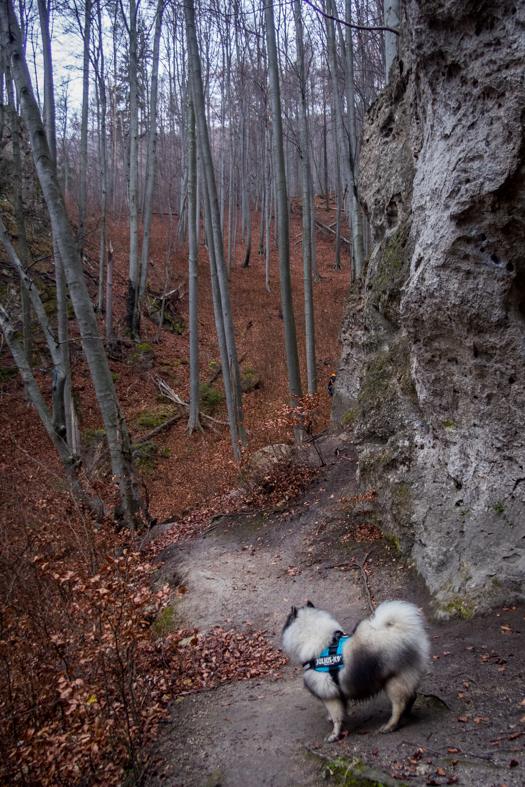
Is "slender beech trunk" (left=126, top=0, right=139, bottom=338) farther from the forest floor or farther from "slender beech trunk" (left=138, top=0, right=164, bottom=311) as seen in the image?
the forest floor

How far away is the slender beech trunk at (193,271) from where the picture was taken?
13062 mm

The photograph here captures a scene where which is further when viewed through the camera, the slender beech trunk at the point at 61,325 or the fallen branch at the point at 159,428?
the fallen branch at the point at 159,428

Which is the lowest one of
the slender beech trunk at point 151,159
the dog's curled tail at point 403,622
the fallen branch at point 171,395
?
the dog's curled tail at point 403,622

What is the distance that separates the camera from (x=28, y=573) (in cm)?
552

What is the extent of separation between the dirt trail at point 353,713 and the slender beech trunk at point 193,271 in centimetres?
894

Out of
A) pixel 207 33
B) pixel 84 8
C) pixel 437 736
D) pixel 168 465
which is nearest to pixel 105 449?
pixel 168 465

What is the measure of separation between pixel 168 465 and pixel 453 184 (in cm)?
1123

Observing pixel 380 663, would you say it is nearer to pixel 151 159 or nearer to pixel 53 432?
pixel 53 432

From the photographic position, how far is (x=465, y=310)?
460 centimetres

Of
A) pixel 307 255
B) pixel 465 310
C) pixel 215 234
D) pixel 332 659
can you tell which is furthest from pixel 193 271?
pixel 332 659

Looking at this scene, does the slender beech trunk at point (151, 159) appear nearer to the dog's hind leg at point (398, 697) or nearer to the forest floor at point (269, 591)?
the forest floor at point (269, 591)

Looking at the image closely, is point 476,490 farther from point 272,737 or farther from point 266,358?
point 266,358

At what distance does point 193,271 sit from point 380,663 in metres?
12.6

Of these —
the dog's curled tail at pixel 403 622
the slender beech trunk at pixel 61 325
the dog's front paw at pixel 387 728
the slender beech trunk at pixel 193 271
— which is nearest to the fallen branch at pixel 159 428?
the slender beech trunk at pixel 193 271
